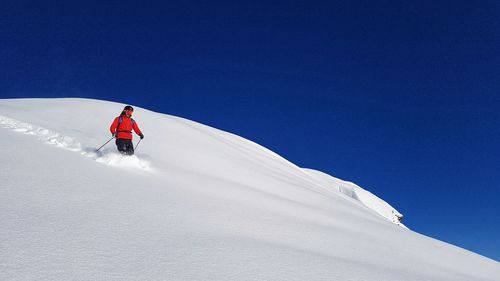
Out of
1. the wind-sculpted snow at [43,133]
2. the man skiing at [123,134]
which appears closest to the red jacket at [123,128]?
the man skiing at [123,134]

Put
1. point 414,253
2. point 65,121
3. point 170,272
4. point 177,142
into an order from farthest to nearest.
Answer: point 177,142 < point 65,121 < point 414,253 < point 170,272

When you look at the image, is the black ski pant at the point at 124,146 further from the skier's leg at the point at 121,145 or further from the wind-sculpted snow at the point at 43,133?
the wind-sculpted snow at the point at 43,133

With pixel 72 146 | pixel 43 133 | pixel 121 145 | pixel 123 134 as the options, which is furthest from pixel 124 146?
pixel 43 133

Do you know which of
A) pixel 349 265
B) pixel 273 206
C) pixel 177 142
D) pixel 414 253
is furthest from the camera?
pixel 177 142

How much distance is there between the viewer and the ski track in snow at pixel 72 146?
8.20 meters

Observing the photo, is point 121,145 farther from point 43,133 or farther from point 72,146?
point 43,133

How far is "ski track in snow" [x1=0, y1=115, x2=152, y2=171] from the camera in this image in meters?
8.20

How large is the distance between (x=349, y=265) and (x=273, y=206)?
344 cm

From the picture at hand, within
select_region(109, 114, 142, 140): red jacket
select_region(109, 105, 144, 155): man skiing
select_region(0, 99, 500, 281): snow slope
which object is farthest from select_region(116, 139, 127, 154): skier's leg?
select_region(0, 99, 500, 281): snow slope

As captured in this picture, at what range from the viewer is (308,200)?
10891 millimetres

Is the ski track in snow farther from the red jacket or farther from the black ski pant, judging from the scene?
the red jacket

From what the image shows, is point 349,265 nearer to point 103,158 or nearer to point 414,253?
point 414,253

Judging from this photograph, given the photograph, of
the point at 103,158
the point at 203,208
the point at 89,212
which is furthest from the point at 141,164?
the point at 89,212

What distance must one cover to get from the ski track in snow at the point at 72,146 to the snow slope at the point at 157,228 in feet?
0.08
